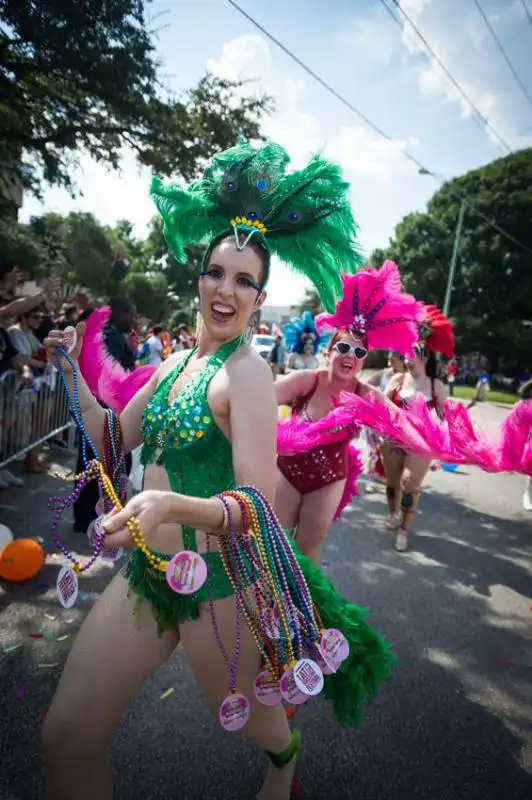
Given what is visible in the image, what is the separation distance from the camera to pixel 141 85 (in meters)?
8.12

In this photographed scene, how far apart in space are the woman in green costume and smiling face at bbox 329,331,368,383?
1116 millimetres

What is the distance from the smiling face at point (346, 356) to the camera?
3.21m

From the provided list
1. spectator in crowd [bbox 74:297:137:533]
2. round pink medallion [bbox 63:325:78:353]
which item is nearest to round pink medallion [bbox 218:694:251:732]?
round pink medallion [bbox 63:325:78:353]

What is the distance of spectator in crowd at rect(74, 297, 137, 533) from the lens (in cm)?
429

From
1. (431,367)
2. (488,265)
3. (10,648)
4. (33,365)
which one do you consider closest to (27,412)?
(33,365)

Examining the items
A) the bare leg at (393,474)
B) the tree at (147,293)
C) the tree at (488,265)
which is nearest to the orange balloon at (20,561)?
the bare leg at (393,474)

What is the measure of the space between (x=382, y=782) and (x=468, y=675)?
1.07 m

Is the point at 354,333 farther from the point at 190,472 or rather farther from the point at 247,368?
the point at 190,472

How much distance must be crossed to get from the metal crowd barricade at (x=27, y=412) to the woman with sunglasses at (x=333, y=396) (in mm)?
3119

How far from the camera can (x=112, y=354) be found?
4254mm

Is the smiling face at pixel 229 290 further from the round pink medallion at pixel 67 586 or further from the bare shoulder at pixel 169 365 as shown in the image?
the round pink medallion at pixel 67 586

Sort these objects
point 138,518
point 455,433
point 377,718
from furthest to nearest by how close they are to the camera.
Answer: point 377,718 → point 455,433 → point 138,518

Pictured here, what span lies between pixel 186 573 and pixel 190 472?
443 mm

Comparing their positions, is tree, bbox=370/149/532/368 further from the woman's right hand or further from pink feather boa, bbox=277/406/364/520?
the woman's right hand
